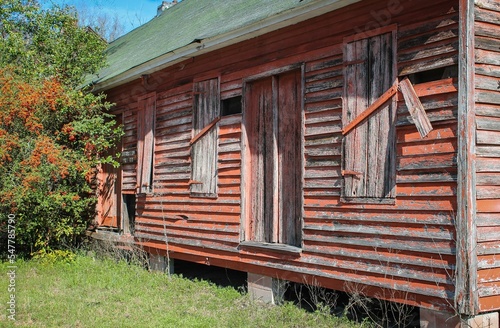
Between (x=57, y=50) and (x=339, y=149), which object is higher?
(x=57, y=50)

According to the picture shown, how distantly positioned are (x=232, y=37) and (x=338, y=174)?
280 cm

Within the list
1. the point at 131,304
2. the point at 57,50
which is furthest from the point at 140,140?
the point at 131,304

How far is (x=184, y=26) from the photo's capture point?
12109 millimetres

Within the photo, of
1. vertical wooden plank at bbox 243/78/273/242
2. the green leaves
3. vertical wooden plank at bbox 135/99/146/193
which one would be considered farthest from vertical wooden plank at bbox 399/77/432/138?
the green leaves

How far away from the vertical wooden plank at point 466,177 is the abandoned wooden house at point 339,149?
13mm

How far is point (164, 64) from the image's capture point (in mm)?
9633

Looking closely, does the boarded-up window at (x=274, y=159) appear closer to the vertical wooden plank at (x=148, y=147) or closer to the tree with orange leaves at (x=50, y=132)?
the vertical wooden plank at (x=148, y=147)

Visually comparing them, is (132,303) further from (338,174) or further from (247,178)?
(338,174)

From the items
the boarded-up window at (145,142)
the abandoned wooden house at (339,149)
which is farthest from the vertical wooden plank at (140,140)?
the abandoned wooden house at (339,149)

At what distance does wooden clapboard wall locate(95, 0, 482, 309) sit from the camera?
17.3 ft

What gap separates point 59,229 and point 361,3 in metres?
7.89

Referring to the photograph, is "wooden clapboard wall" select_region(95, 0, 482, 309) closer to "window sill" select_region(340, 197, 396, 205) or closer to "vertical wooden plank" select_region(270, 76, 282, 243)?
"window sill" select_region(340, 197, 396, 205)

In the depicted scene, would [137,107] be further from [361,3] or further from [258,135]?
[361,3]

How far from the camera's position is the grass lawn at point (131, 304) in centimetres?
648
